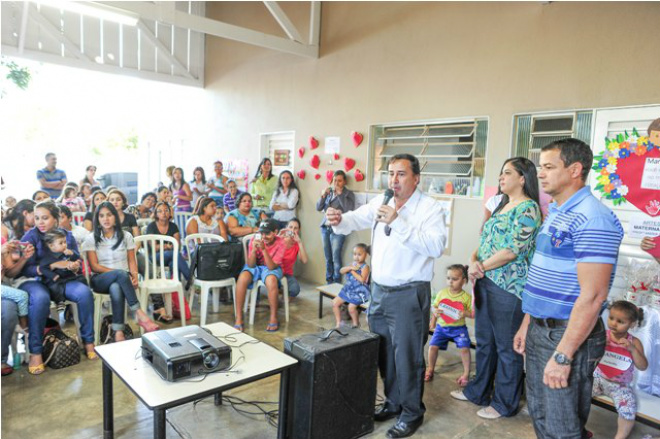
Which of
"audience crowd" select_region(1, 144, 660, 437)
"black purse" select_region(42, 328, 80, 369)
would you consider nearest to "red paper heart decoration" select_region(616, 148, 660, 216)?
"audience crowd" select_region(1, 144, 660, 437)

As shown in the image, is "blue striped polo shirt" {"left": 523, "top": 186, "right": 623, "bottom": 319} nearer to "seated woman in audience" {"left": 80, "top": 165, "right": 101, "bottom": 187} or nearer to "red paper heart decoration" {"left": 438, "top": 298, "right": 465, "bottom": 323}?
"red paper heart decoration" {"left": 438, "top": 298, "right": 465, "bottom": 323}

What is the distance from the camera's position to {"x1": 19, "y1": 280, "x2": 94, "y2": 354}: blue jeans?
10.1 feet

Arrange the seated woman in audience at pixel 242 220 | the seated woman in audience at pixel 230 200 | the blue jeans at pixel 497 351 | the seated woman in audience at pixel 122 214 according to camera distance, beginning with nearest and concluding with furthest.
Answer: the blue jeans at pixel 497 351 → the seated woman in audience at pixel 122 214 → the seated woman in audience at pixel 242 220 → the seated woman in audience at pixel 230 200

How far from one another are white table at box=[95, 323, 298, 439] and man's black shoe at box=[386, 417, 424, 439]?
0.61 metres

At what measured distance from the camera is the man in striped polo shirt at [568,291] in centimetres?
150

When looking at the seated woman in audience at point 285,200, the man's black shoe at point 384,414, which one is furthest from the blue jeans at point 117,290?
the seated woman in audience at point 285,200

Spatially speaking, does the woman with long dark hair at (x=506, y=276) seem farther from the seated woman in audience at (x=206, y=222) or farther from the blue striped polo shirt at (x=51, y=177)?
the blue striped polo shirt at (x=51, y=177)

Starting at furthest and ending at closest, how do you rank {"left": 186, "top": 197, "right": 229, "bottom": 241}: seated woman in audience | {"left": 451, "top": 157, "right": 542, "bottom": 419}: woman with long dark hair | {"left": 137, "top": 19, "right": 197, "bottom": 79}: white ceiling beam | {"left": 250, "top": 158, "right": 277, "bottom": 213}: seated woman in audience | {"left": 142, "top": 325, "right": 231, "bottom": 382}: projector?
{"left": 137, "top": 19, "right": 197, "bottom": 79}: white ceiling beam < {"left": 250, "top": 158, "right": 277, "bottom": 213}: seated woman in audience < {"left": 186, "top": 197, "right": 229, "bottom": 241}: seated woman in audience < {"left": 451, "top": 157, "right": 542, "bottom": 419}: woman with long dark hair < {"left": 142, "top": 325, "right": 231, "bottom": 382}: projector

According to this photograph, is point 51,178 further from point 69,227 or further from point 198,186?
point 69,227

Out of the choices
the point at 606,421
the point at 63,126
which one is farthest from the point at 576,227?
the point at 63,126

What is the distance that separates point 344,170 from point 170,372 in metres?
4.05

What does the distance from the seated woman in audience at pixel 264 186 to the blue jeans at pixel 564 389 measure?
4863 millimetres

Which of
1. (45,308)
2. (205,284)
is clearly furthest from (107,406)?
(205,284)

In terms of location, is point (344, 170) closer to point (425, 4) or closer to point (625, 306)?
point (425, 4)
